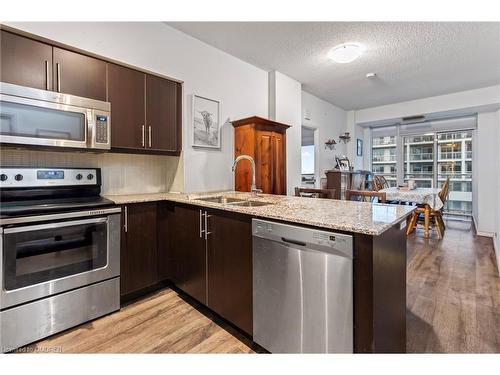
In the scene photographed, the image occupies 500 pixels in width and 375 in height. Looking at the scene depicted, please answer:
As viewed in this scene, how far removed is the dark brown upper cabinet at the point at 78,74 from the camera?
1.95 m

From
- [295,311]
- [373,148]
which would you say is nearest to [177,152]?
[295,311]

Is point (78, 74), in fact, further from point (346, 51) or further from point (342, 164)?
point (342, 164)

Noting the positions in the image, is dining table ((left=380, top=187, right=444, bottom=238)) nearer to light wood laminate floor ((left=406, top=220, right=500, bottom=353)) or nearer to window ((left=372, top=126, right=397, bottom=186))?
light wood laminate floor ((left=406, top=220, right=500, bottom=353))

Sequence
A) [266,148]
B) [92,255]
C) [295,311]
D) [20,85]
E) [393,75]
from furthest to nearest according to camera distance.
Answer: [393,75] → [266,148] → [92,255] → [20,85] → [295,311]

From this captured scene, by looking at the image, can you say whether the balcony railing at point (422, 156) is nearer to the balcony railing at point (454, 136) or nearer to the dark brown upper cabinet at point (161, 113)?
the balcony railing at point (454, 136)

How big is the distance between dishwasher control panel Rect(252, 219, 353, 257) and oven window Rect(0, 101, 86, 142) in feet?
5.30

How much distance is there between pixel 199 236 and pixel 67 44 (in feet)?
6.02

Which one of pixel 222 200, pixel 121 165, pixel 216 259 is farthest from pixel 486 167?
pixel 121 165

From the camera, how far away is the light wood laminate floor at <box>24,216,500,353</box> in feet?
5.36

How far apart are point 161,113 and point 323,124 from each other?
368 cm

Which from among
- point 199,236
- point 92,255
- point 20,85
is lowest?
point 92,255

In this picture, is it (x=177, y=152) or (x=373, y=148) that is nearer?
(x=177, y=152)
